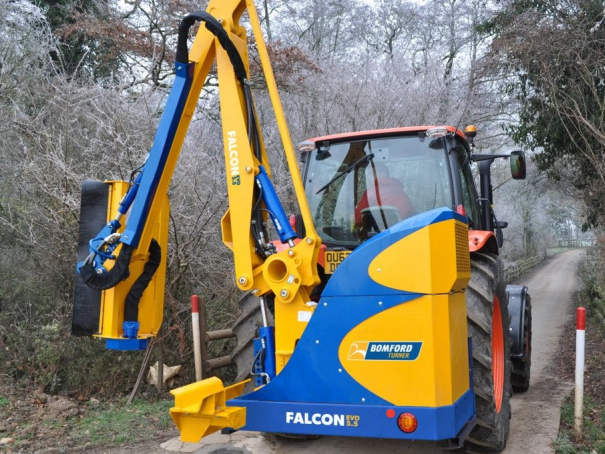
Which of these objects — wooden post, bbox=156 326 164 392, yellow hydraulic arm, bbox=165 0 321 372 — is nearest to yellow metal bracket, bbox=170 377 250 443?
yellow hydraulic arm, bbox=165 0 321 372

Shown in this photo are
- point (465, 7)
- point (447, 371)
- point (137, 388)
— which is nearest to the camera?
point (447, 371)

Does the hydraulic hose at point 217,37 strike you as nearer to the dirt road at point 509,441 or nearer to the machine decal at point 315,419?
the machine decal at point 315,419

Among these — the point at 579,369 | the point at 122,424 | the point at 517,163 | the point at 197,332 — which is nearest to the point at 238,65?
the point at 197,332

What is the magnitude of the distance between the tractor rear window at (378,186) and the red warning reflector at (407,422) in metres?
1.76

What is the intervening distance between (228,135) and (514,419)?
3.82 metres

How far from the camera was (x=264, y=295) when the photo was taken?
12.5 feet

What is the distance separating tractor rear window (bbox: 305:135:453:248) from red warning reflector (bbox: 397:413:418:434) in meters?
1.76

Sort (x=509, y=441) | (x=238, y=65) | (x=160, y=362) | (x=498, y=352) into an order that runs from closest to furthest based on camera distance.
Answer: (x=238, y=65)
(x=509, y=441)
(x=498, y=352)
(x=160, y=362)

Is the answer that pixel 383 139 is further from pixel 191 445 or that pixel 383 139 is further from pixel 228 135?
pixel 191 445

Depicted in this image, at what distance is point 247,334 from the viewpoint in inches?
172

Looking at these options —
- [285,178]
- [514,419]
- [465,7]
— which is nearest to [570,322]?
[285,178]

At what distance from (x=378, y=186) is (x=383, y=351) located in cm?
187

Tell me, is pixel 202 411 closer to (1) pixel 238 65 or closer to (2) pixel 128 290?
(2) pixel 128 290

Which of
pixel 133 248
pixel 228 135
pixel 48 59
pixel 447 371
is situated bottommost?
pixel 447 371
